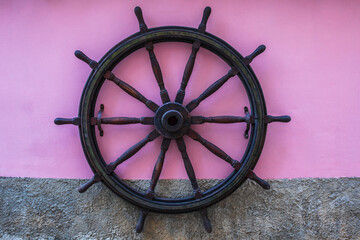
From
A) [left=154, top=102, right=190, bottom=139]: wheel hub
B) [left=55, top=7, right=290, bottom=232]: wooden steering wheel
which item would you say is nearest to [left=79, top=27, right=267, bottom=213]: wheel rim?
[left=55, top=7, right=290, bottom=232]: wooden steering wheel

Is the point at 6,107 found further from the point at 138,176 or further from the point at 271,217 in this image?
the point at 271,217

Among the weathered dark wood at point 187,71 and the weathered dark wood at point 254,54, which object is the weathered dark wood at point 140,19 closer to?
the weathered dark wood at point 187,71

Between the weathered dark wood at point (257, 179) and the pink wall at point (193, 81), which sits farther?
the pink wall at point (193, 81)

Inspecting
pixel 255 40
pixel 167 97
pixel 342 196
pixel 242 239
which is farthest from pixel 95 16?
pixel 342 196

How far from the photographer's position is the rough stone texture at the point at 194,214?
1860 mm

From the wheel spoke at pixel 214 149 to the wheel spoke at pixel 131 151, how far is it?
189 millimetres

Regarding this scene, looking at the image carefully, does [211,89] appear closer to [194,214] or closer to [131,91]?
[131,91]

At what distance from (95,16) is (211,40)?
2.21ft

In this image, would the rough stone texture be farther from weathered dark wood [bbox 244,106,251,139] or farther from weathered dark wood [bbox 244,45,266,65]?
weathered dark wood [bbox 244,45,266,65]

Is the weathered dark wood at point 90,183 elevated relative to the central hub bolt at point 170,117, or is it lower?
lower

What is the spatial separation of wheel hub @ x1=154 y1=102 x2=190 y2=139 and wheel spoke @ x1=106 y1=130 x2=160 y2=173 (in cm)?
5

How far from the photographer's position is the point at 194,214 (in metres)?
1.86

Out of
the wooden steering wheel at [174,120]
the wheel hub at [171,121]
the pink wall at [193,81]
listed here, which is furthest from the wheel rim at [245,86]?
the wheel hub at [171,121]

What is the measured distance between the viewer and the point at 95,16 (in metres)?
1.93
